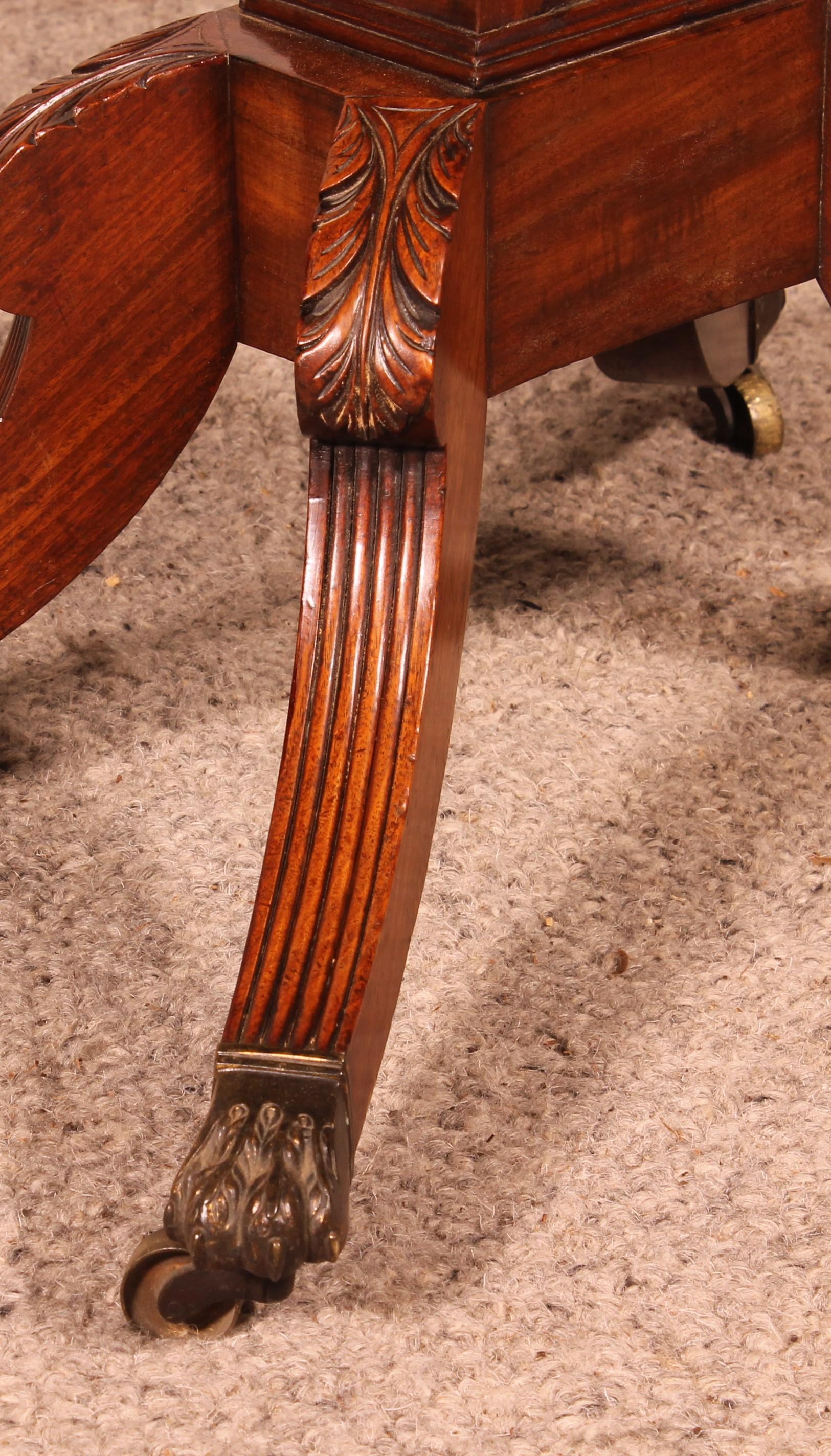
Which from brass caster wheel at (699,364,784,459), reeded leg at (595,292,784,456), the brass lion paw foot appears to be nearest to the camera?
the brass lion paw foot

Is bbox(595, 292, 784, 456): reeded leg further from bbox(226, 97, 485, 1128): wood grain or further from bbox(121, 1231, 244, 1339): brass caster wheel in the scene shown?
bbox(121, 1231, 244, 1339): brass caster wheel

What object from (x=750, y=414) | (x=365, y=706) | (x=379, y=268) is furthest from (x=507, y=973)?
(x=750, y=414)

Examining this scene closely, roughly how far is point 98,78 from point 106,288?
80 millimetres

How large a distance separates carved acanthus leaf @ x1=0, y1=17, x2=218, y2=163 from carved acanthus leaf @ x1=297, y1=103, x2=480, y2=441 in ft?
0.39

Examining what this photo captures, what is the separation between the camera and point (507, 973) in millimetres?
810

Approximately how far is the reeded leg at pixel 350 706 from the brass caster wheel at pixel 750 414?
460mm

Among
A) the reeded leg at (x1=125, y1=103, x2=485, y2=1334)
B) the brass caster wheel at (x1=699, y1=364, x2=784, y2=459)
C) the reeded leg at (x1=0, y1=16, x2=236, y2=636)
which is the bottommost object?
the reeded leg at (x1=125, y1=103, x2=485, y2=1334)

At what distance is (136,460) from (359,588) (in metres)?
0.22

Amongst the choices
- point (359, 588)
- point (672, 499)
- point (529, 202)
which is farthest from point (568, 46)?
point (672, 499)

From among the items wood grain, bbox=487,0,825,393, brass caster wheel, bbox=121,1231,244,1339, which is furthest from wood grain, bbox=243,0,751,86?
brass caster wheel, bbox=121,1231,244,1339

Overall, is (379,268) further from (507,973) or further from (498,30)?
(507,973)

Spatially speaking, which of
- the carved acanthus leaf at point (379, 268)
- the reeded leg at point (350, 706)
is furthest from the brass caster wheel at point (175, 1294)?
the carved acanthus leaf at point (379, 268)

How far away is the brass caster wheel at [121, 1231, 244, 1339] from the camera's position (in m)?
0.64

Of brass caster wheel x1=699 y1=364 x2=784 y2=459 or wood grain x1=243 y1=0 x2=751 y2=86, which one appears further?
brass caster wheel x1=699 y1=364 x2=784 y2=459
